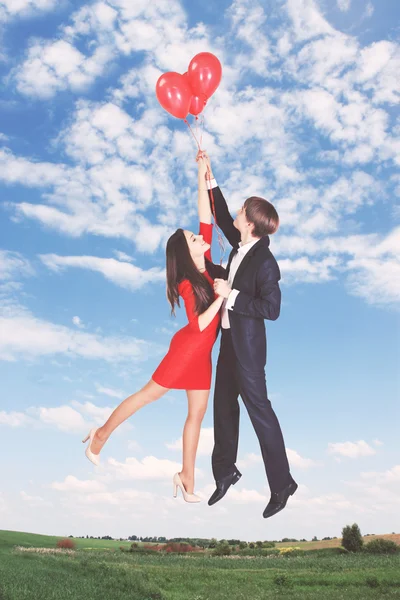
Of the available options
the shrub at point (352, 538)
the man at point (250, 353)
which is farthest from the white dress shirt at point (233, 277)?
the shrub at point (352, 538)

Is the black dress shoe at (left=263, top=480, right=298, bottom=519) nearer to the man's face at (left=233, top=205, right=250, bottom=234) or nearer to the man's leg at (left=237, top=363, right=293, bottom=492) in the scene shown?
the man's leg at (left=237, top=363, right=293, bottom=492)

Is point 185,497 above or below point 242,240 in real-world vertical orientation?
below

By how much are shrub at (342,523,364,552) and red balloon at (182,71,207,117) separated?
15766mm

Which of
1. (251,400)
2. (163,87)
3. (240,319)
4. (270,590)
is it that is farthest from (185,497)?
(270,590)

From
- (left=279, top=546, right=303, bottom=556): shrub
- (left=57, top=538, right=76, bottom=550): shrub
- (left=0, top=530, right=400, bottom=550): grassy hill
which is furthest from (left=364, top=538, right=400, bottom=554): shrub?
(left=57, top=538, right=76, bottom=550): shrub

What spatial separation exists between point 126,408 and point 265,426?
1061 millimetres

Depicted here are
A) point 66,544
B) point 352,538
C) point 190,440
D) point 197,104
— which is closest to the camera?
point 190,440

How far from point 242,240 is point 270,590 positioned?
903cm

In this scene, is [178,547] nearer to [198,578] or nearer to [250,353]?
[198,578]

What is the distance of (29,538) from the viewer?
2061 cm

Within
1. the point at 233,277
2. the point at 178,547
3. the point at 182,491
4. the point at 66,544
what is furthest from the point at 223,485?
the point at 66,544

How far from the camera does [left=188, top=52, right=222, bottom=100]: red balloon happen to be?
5.00 meters

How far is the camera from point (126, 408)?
4742mm

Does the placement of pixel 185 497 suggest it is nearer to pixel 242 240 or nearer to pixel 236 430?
pixel 236 430
